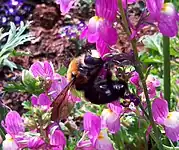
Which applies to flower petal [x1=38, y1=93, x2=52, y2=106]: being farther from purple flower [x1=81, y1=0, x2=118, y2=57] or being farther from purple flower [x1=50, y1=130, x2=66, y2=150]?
purple flower [x1=81, y1=0, x2=118, y2=57]

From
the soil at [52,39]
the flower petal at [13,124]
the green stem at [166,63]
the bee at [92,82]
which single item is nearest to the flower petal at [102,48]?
the bee at [92,82]

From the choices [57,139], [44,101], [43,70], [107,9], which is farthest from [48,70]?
[107,9]

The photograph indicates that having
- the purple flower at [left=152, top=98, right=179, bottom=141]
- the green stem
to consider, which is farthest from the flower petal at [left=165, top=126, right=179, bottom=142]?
the green stem

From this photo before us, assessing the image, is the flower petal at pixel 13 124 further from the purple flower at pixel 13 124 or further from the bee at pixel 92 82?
the bee at pixel 92 82

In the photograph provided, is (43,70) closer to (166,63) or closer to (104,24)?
(104,24)

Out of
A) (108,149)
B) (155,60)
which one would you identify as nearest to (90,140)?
(108,149)
